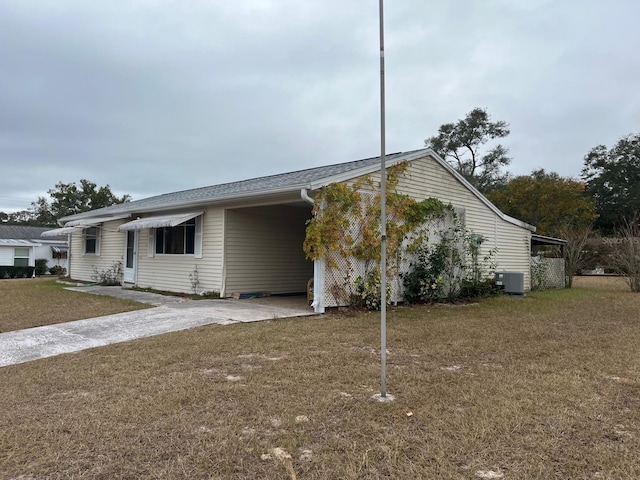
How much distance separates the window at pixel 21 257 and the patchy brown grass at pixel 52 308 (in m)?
19.1

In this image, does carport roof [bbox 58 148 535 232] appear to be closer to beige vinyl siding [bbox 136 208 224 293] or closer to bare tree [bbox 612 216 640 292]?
beige vinyl siding [bbox 136 208 224 293]

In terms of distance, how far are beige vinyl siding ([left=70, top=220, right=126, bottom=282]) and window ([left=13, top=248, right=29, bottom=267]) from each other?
43.3 ft

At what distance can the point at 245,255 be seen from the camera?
455 inches

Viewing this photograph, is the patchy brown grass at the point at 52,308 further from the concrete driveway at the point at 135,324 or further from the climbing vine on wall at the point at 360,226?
the climbing vine on wall at the point at 360,226

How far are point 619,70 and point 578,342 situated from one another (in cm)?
1351

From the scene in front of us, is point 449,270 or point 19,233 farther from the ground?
point 19,233

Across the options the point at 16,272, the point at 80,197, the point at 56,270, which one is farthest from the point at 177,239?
the point at 80,197

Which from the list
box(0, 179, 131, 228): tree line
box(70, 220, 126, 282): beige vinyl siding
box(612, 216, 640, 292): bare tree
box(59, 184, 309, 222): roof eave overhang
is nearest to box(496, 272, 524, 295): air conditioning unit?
box(612, 216, 640, 292): bare tree

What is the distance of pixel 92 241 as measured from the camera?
17.2 meters

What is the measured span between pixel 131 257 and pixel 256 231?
538 cm

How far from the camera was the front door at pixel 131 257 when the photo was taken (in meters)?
14.1

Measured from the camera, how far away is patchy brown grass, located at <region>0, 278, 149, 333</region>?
7.94 meters

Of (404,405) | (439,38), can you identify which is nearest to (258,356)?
(404,405)

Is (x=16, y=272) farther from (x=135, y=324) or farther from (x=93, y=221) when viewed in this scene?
(x=135, y=324)
